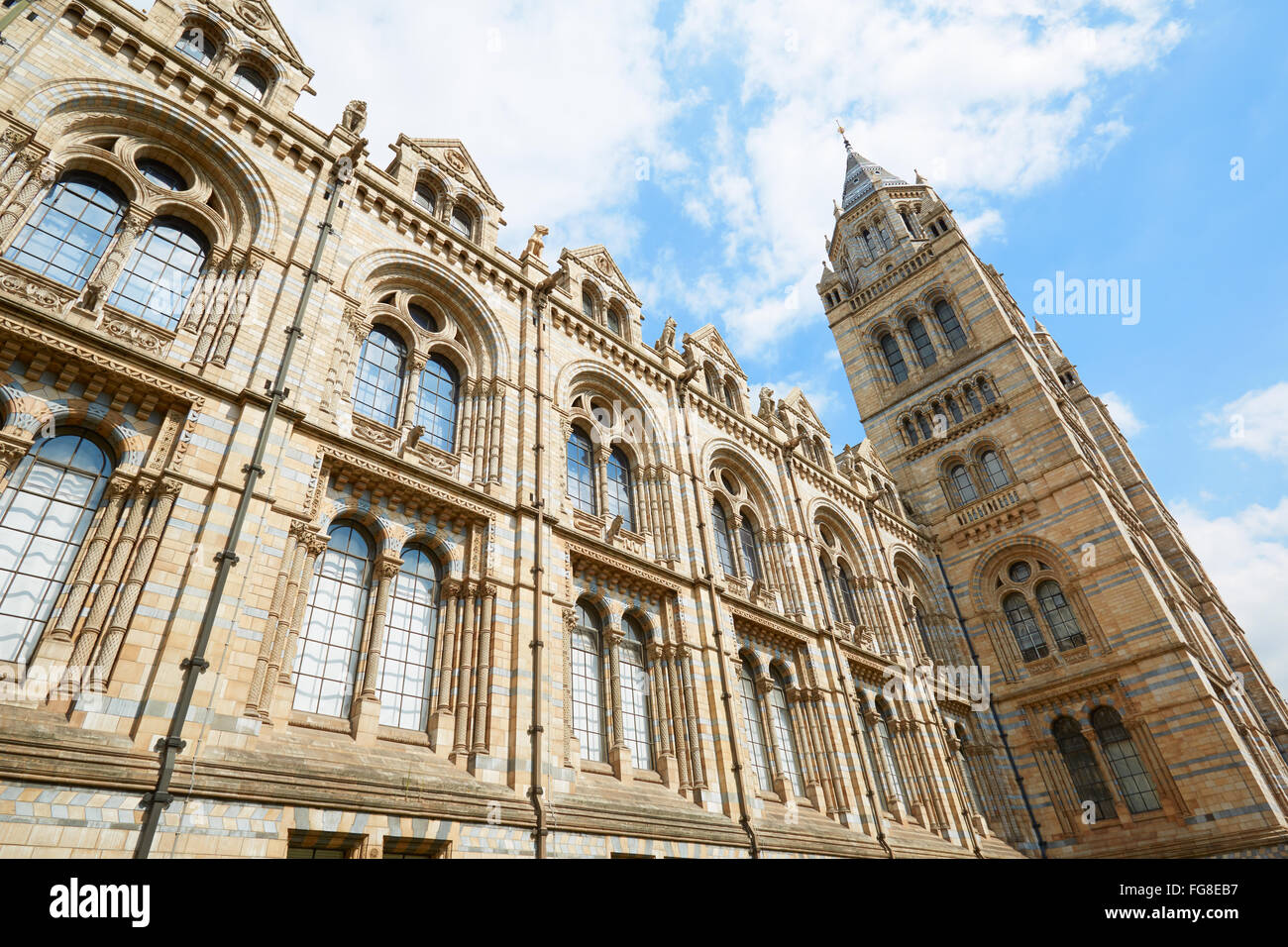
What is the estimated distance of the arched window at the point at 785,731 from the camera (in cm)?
Answer: 1753

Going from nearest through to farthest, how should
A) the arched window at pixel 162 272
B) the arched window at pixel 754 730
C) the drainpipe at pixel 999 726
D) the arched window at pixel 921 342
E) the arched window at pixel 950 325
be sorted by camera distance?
the arched window at pixel 162 272
the arched window at pixel 754 730
the drainpipe at pixel 999 726
the arched window at pixel 950 325
the arched window at pixel 921 342

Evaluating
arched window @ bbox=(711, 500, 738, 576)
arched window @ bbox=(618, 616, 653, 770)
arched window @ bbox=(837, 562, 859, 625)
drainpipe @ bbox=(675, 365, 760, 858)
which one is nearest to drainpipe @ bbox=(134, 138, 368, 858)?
arched window @ bbox=(618, 616, 653, 770)

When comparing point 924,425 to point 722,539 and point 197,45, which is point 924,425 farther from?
point 197,45

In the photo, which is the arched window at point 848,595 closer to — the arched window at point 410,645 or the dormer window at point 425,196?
the arched window at point 410,645

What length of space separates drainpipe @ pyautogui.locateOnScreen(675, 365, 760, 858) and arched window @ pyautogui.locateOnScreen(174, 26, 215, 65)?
1349 centimetres

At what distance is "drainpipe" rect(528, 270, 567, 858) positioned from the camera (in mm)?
10953

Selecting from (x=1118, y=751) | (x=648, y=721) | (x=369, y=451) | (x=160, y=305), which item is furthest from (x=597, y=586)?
(x=1118, y=751)

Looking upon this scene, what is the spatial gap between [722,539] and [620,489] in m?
4.02

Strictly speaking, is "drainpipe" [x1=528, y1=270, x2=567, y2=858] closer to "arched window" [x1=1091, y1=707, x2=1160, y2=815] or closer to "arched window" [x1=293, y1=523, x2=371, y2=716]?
"arched window" [x1=293, y1=523, x2=371, y2=716]

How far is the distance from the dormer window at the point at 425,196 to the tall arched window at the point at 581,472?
21.8ft

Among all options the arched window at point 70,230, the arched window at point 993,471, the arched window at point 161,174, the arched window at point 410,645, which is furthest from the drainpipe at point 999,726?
the arched window at point 70,230

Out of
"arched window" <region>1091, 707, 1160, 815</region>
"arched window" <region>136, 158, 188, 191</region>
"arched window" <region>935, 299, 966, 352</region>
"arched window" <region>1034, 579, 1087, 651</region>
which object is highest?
"arched window" <region>935, 299, 966, 352</region>

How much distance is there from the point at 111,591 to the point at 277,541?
206 cm

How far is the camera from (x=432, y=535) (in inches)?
504
